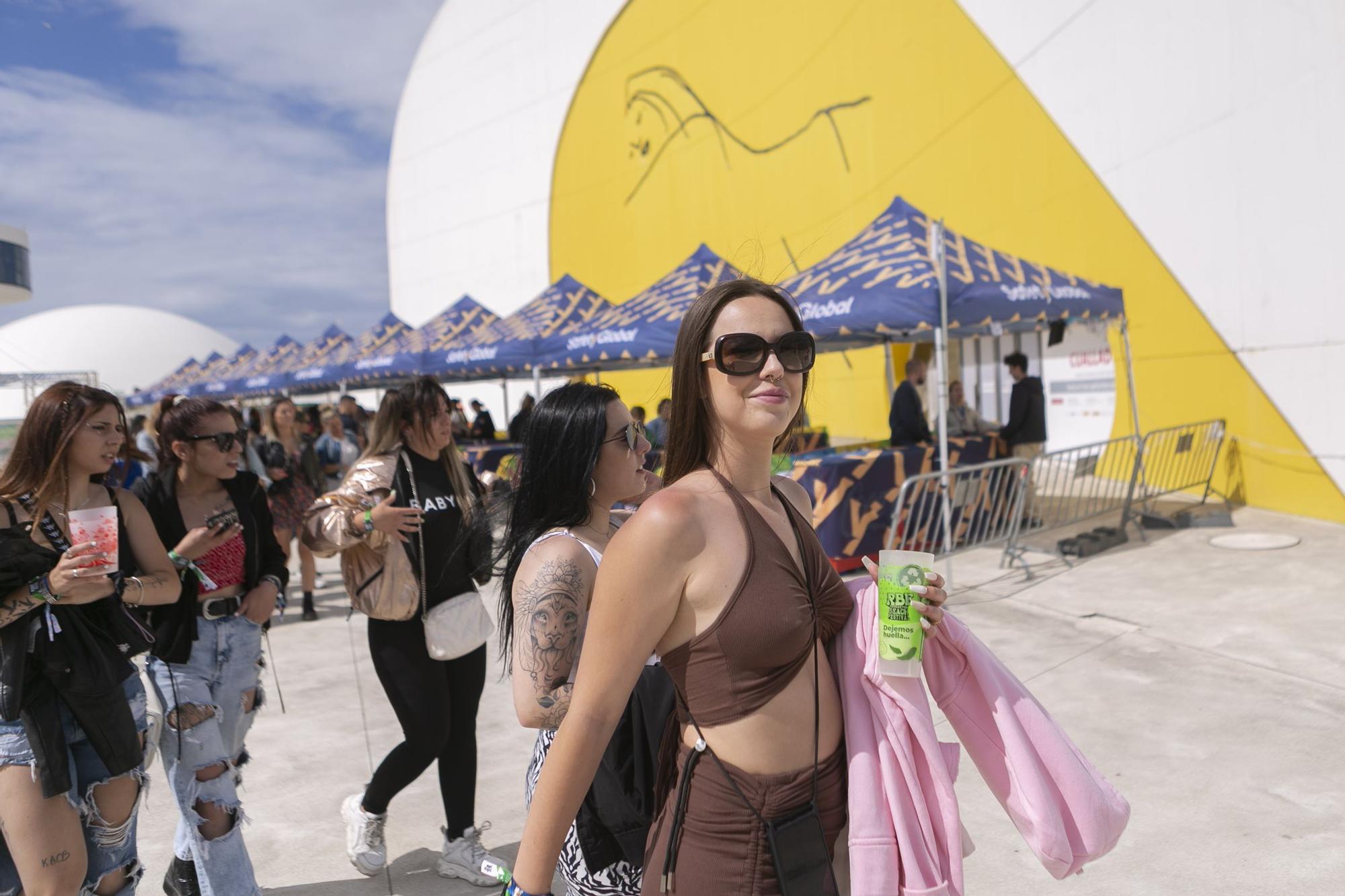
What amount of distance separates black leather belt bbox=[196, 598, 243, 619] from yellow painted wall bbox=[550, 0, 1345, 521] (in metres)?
7.21

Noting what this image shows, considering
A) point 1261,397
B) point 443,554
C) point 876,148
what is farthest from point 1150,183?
point 443,554

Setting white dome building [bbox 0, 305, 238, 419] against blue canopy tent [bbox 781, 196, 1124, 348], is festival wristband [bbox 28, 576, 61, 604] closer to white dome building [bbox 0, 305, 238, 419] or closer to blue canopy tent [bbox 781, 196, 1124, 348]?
blue canopy tent [bbox 781, 196, 1124, 348]

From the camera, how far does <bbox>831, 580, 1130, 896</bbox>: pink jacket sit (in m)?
1.57

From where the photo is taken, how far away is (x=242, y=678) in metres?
3.34

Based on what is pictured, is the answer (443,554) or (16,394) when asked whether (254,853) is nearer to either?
(443,554)

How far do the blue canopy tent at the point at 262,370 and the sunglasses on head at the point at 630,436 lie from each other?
2521 cm

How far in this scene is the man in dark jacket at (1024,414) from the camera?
9781 mm

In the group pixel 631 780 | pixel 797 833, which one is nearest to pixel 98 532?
pixel 631 780

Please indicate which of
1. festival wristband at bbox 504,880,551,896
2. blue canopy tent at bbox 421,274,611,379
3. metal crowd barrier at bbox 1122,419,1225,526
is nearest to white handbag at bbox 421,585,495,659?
festival wristband at bbox 504,880,551,896

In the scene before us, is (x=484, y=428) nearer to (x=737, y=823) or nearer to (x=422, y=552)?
(x=422, y=552)

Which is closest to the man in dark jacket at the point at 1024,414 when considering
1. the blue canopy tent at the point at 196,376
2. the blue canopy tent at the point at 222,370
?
the blue canopy tent at the point at 222,370

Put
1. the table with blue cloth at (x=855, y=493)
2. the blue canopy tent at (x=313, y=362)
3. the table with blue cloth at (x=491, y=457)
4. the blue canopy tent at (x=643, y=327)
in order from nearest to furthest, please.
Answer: the table with blue cloth at (x=855, y=493) → the blue canopy tent at (x=643, y=327) → the table with blue cloth at (x=491, y=457) → the blue canopy tent at (x=313, y=362)

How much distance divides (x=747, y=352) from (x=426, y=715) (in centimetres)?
235

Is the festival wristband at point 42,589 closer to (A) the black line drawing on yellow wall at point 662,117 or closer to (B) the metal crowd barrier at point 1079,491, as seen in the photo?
(B) the metal crowd barrier at point 1079,491
